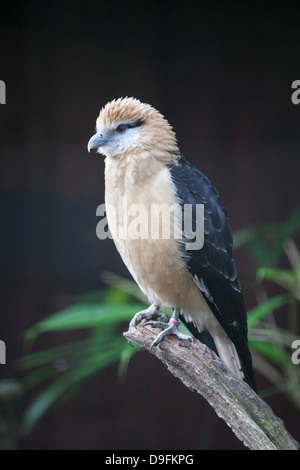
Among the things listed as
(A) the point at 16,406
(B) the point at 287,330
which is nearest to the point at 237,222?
(B) the point at 287,330

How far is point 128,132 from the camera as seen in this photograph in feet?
5.37

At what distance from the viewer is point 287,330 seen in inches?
99.3

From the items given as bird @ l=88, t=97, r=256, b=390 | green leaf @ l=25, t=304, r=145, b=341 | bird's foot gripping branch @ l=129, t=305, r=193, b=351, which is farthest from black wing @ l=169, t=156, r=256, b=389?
green leaf @ l=25, t=304, r=145, b=341

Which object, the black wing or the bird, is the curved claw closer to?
the bird

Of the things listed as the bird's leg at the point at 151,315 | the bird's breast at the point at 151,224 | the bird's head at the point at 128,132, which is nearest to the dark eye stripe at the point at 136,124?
the bird's head at the point at 128,132

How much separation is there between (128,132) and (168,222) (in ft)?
0.93

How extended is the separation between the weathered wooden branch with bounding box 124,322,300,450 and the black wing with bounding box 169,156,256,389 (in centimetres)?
16

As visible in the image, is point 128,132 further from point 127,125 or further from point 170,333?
point 170,333

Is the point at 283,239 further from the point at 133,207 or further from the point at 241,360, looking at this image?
the point at 133,207

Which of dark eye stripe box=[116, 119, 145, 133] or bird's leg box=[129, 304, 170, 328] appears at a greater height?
dark eye stripe box=[116, 119, 145, 133]

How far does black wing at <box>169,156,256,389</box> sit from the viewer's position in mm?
1625

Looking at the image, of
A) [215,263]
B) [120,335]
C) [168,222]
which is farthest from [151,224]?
[120,335]

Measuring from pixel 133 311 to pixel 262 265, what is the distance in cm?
49

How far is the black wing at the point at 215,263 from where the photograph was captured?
1.62 meters
